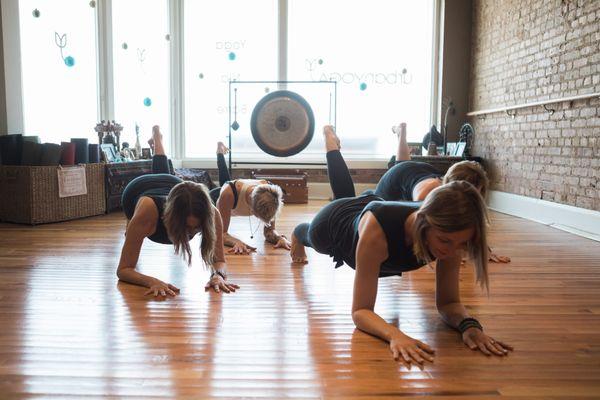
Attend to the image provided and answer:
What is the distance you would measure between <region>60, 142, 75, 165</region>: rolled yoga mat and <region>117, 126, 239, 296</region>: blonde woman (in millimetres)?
2028

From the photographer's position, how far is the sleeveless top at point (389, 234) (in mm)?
1706

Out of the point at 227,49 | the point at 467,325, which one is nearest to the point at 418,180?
the point at 467,325

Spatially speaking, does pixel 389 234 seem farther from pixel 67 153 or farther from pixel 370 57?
pixel 370 57

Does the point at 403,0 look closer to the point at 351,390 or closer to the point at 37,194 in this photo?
the point at 37,194

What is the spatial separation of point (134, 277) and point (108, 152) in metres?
2.93

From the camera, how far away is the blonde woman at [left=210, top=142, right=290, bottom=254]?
303cm

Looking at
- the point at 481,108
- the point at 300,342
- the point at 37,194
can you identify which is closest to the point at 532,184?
the point at 481,108

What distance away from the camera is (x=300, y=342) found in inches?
70.3

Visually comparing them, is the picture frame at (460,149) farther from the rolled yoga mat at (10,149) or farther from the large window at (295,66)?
the rolled yoga mat at (10,149)

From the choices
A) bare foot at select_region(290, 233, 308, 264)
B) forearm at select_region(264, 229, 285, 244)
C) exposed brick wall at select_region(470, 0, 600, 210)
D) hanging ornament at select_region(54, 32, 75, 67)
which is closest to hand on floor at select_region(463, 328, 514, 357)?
bare foot at select_region(290, 233, 308, 264)

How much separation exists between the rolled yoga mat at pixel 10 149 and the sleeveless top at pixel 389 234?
3392mm

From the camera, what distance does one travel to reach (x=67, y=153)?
450 centimetres

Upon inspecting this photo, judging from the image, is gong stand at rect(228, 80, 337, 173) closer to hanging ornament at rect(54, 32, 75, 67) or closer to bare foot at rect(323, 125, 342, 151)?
hanging ornament at rect(54, 32, 75, 67)

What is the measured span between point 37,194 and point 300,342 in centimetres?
331
